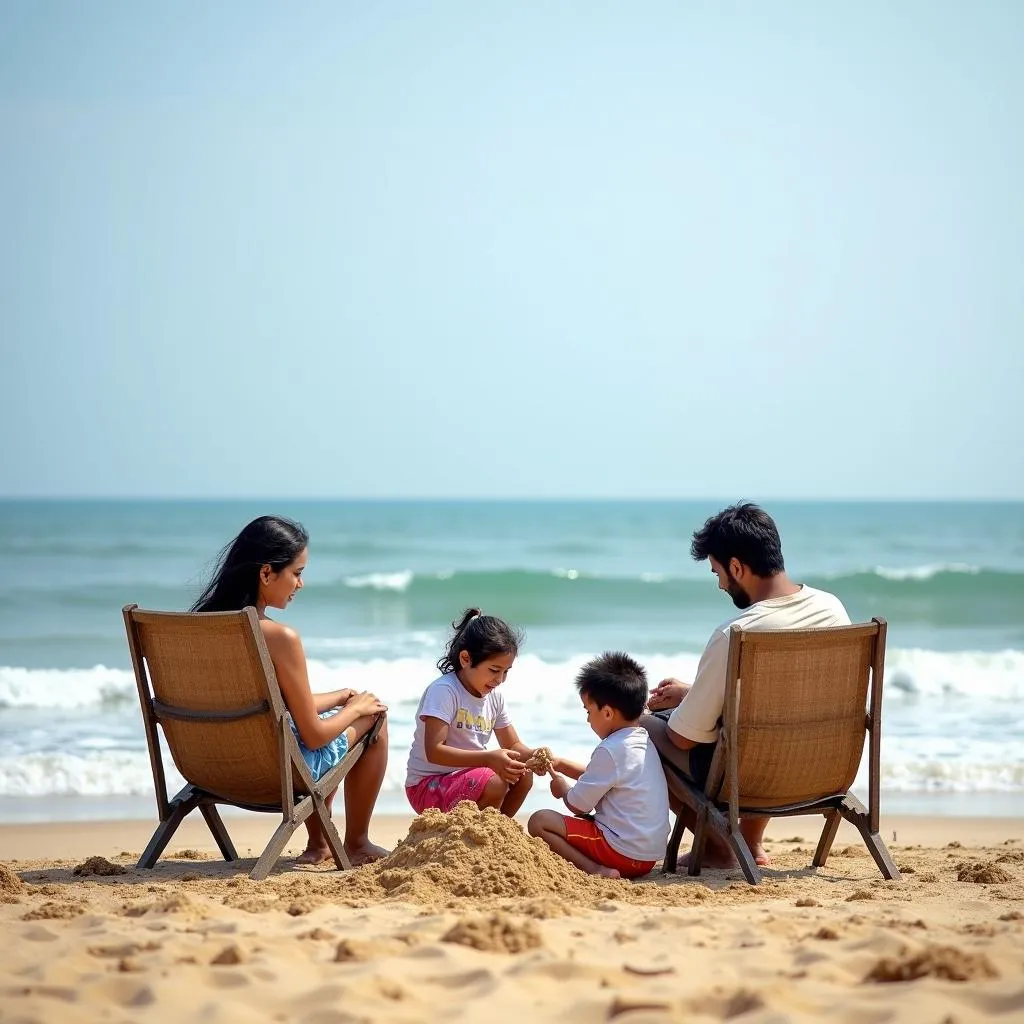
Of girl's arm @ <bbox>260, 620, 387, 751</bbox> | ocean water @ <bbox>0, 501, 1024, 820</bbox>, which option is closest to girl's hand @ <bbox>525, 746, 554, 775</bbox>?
girl's arm @ <bbox>260, 620, 387, 751</bbox>

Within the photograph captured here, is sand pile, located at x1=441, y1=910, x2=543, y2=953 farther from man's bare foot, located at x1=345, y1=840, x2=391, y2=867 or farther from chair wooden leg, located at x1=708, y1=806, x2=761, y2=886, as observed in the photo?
man's bare foot, located at x1=345, y1=840, x2=391, y2=867

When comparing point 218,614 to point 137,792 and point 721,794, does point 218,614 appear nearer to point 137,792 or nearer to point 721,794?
point 721,794

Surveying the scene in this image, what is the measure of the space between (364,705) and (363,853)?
0.62 m

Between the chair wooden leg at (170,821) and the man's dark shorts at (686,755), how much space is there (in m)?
1.76

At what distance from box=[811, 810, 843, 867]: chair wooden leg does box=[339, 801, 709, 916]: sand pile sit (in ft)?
2.43

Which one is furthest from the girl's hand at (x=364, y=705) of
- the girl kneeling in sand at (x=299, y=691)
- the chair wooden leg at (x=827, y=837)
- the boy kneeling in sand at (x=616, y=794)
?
the chair wooden leg at (x=827, y=837)

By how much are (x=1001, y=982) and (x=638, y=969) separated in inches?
33.1

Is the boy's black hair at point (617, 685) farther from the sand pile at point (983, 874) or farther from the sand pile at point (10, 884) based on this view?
the sand pile at point (10, 884)

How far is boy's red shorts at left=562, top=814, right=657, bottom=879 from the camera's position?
14.1 ft

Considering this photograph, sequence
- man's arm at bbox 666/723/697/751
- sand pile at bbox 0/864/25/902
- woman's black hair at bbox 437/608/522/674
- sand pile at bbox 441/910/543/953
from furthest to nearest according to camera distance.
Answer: woman's black hair at bbox 437/608/522/674, man's arm at bbox 666/723/697/751, sand pile at bbox 0/864/25/902, sand pile at bbox 441/910/543/953

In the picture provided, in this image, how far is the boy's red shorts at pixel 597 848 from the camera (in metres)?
4.29

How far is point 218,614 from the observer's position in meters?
4.12

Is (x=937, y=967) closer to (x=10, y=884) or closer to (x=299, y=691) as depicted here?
(x=299, y=691)

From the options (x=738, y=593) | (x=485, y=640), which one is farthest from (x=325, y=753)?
(x=738, y=593)
